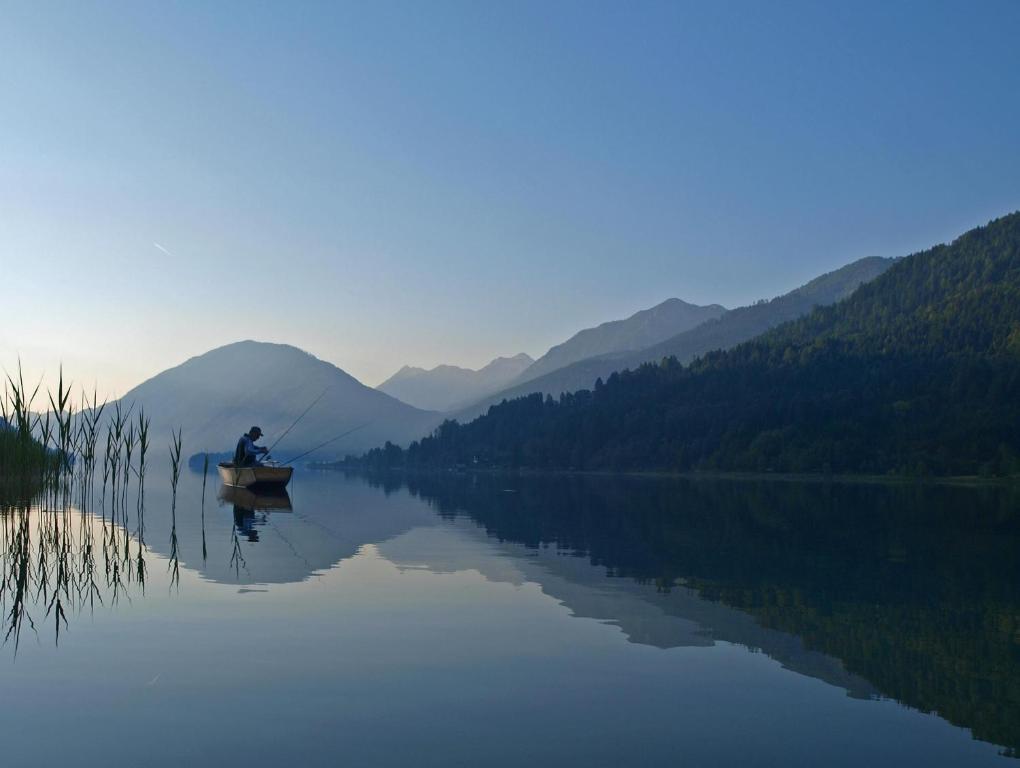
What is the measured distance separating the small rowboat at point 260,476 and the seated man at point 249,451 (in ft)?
1.88

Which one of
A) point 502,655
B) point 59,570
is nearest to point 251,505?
point 59,570

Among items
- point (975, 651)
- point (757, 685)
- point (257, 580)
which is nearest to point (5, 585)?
point (257, 580)

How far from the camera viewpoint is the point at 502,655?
14.7 m

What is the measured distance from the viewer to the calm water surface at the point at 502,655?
406 inches

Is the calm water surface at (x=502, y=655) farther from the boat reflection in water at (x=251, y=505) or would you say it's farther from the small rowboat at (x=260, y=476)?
the small rowboat at (x=260, y=476)

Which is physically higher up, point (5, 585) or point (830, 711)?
point (5, 585)

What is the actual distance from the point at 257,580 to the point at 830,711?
1448 centimetres

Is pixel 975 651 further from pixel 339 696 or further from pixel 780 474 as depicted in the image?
pixel 780 474

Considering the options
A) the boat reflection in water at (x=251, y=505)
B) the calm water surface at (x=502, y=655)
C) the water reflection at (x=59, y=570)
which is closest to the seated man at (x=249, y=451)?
the boat reflection in water at (x=251, y=505)

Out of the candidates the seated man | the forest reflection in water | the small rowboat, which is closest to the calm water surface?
the forest reflection in water

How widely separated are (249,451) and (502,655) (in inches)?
2054

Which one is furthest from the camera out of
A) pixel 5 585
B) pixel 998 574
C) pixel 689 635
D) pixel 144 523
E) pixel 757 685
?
pixel 144 523

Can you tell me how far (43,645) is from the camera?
1466cm

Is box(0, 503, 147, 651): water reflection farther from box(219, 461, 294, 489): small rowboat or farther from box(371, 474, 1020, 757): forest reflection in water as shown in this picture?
box(219, 461, 294, 489): small rowboat
